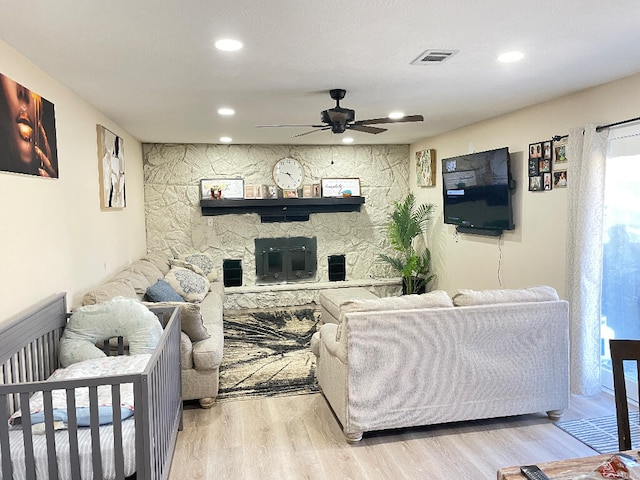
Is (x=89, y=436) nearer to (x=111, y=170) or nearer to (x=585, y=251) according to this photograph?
(x=111, y=170)

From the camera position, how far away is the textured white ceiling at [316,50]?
6.97ft

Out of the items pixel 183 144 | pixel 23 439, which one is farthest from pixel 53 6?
pixel 183 144

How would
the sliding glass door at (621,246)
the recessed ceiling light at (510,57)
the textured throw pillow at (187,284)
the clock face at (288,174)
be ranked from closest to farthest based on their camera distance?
the recessed ceiling light at (510,57), the sliding glass door at (621,246), the textured throw pillow at (187,284), the clock face at (288,174)

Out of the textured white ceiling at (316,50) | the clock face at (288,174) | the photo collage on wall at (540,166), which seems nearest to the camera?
the textured white ceiling at (316,50)

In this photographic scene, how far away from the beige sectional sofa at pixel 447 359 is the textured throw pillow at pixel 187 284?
7.38 feet

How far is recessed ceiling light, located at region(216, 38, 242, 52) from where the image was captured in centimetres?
249

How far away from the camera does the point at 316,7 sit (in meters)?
2.08

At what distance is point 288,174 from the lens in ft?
22.8

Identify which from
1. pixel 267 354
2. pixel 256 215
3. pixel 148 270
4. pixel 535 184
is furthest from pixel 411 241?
pixel 148 270

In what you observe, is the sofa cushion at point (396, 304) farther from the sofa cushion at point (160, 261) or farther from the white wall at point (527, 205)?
the sofa cushion at point (160, 261)

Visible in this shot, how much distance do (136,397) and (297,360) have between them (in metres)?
2.68

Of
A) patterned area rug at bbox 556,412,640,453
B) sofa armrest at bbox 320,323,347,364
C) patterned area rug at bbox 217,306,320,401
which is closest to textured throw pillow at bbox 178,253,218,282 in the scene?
patterned area rug at bbox 217,306,320,401

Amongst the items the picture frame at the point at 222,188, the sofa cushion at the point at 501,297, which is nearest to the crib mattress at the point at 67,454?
the sofa cushion at the point at 501,297

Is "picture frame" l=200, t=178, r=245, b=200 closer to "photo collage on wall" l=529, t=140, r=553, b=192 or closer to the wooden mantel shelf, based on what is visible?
the wooden mantel shelf
